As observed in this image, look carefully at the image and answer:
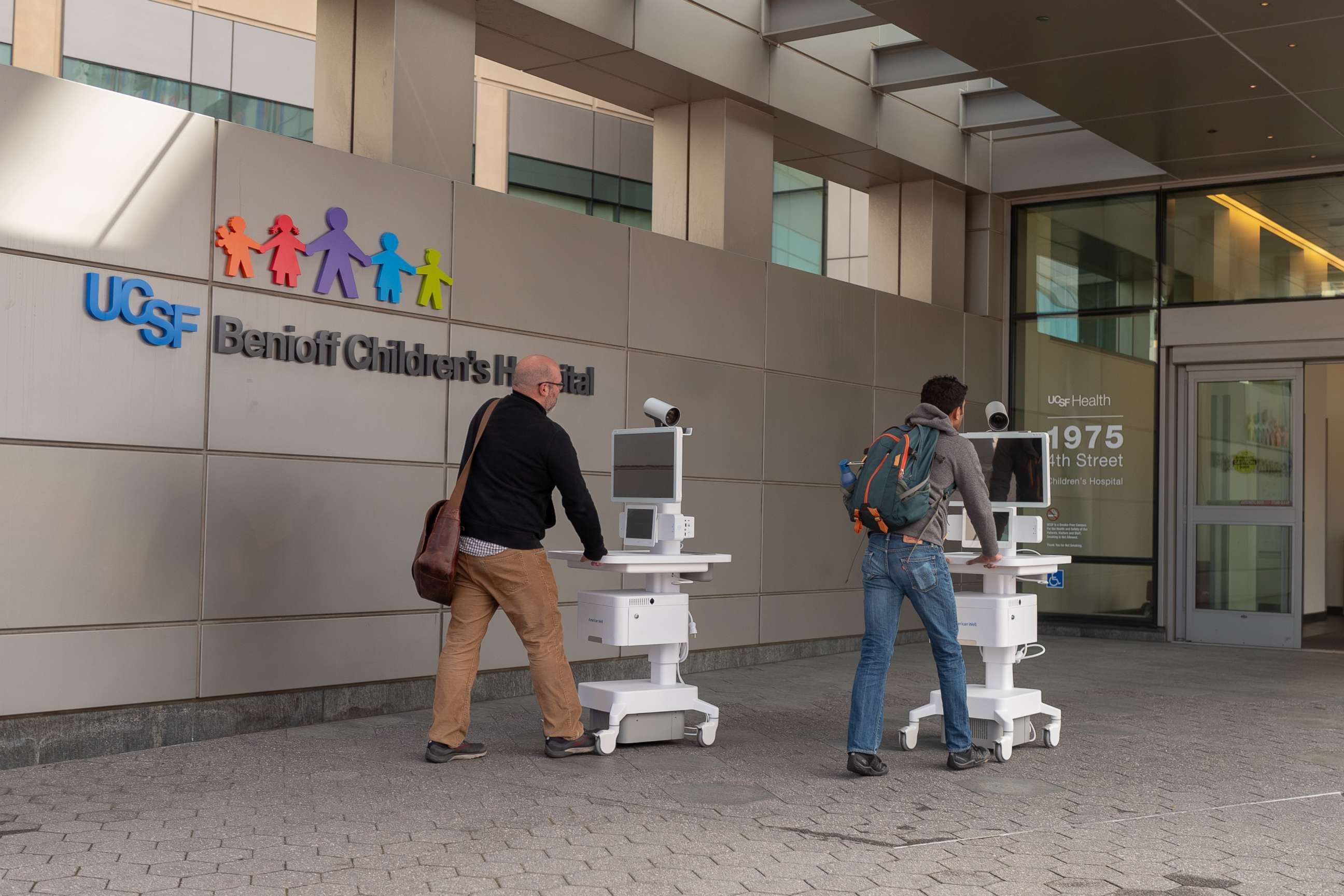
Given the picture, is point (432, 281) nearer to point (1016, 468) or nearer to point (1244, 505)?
point (1016, 468)

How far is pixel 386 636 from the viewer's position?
684 centimetres

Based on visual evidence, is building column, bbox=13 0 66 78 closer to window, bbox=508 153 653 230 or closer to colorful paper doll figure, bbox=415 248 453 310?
window, bbox=508 153 653 230

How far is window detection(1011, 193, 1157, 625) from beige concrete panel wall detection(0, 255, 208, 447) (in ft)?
25.9

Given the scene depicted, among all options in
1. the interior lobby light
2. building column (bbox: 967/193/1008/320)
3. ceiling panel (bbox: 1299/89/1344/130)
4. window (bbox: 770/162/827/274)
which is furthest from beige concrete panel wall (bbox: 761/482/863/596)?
window (bbox: 770/162/827/274)

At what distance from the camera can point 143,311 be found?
19.0ft

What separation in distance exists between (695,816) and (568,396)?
3656mm

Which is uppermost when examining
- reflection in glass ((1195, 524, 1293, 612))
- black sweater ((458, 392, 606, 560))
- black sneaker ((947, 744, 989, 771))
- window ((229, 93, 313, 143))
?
window ((229, 93, 313, 143))

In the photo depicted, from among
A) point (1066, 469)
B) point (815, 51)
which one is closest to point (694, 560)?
point (815, 51)

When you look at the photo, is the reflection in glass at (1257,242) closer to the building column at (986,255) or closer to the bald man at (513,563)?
the building column at (986,255)

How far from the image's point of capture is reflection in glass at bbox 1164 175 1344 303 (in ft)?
34.8

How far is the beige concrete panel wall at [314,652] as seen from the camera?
20.0ft

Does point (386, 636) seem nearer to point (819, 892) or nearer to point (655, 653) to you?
point (655, 653)

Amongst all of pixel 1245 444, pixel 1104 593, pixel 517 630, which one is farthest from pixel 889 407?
pixel 517 630

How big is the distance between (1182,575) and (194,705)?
8.44m
